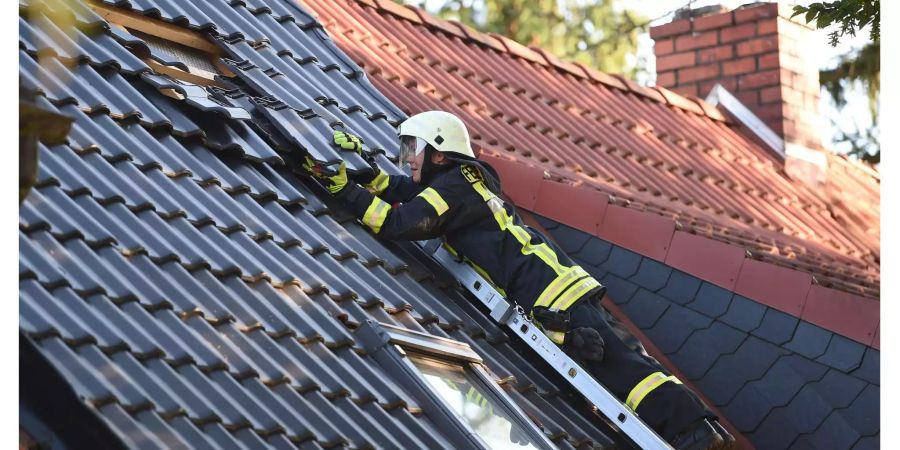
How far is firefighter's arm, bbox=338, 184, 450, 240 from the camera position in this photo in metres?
7.12

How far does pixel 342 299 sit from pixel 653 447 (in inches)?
61.4

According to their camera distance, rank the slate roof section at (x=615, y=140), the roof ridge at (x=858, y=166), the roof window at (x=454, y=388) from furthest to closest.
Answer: the roof ridge at (x=858, y=166)
the slate roof section at (x=615, y=140)
the roof window at (x=454, y=388)

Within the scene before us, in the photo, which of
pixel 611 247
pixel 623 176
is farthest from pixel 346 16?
pixel 611 247

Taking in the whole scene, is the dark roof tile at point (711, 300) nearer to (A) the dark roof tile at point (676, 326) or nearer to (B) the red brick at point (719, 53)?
(A) the dark roof tile at point (676, 326)

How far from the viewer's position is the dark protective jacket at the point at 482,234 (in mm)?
7145

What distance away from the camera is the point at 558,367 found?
7145 millimetres

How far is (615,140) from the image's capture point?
11102 millimetres

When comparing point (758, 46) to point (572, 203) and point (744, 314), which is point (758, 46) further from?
point (744, 314)

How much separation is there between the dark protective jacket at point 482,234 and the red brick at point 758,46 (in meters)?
6.74

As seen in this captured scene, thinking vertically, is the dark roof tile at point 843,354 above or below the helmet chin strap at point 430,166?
below

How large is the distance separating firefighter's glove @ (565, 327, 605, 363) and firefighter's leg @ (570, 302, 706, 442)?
0.28ft

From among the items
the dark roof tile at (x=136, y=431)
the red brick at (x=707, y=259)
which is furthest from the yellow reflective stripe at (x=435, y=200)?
the dark roof tile at (x=136, y=431)

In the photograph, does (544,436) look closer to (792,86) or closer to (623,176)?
(623,176)

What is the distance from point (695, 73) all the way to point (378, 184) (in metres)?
7.11
